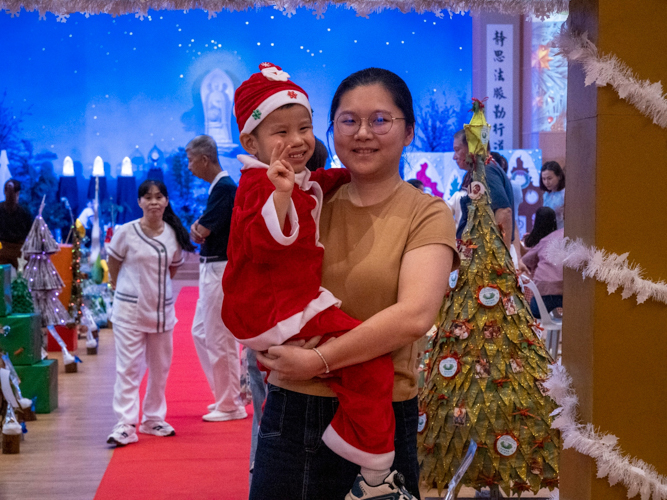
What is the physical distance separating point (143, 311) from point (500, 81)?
8002 millimetres

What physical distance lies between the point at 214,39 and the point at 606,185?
44.1 ft

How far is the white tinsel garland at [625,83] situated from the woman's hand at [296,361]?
3.12 feet

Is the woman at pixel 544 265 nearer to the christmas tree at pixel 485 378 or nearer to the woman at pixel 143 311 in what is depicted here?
the christmas tree at pixel 485 378

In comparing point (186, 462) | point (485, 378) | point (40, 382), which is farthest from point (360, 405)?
point (40, 382)

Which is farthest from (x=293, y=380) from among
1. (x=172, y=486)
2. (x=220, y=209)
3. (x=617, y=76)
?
(x=220, y=209)

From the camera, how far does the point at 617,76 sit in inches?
69.6

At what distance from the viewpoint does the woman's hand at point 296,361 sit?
1.54 meters

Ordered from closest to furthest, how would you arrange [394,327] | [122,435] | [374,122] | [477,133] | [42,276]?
[394,327] → [374,122] → [477,133] → [122,435] → [42,276]

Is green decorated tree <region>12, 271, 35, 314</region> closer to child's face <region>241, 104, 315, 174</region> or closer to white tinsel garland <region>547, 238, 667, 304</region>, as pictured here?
child's face <region>241, 104, 315, 174</region>

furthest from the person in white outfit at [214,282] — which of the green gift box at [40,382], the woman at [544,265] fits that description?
the woman at [544,265]

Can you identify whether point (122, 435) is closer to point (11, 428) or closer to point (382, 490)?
point (11, 428)

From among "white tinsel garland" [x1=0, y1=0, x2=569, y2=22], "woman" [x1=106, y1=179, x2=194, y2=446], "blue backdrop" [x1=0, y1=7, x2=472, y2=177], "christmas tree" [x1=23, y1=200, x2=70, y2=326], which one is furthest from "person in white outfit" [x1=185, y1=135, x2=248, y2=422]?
"blue backdrop" [x1=0, y1=7, x2=472, y2=177]

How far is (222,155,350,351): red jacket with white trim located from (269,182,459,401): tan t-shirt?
47mm

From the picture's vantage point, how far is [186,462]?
4020 mm
